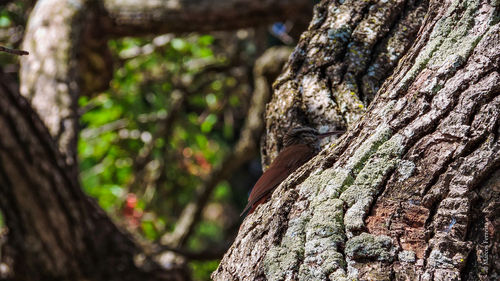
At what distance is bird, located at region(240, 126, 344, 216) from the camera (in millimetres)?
1905

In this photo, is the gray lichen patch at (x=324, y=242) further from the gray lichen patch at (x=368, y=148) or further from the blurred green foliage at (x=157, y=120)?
the blurred green foliage at (x=157, y=120)

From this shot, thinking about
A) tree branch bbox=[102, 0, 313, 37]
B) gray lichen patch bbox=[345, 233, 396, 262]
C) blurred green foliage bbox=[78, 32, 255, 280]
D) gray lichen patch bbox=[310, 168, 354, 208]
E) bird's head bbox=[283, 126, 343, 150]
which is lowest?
blurred green foliage bbox=[78, 32, 255, 280]

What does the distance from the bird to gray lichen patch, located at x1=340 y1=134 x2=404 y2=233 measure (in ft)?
1.48

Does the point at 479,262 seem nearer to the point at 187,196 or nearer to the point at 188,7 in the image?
the point at 188,7

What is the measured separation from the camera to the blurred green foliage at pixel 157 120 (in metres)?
6.18

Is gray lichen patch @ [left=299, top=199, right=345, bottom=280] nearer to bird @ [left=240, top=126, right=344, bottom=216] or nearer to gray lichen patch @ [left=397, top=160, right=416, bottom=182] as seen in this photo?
gray lichen patch @ [left=397, top=160, right=416, bottom=182]

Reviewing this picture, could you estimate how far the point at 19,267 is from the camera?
142 inches

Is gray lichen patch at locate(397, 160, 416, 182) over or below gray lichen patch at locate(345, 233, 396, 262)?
over

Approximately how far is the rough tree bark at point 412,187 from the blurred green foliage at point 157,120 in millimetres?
4525

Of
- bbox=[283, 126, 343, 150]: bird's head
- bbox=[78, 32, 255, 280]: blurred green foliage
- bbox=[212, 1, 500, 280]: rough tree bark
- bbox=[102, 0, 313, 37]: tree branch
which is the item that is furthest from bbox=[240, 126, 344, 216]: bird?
bbox=[78, 32, 255, 280]: blurred green foliage

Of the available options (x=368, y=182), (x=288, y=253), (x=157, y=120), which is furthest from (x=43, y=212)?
(x=157, y=120)

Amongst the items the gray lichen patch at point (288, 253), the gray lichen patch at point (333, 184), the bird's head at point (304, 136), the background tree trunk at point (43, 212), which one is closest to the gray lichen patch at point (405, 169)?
the gray lichen patch at point (333, 184)

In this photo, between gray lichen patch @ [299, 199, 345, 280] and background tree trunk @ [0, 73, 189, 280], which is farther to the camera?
background tree trunk @ [0, 73, 189, 280]

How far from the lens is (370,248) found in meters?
1.31
